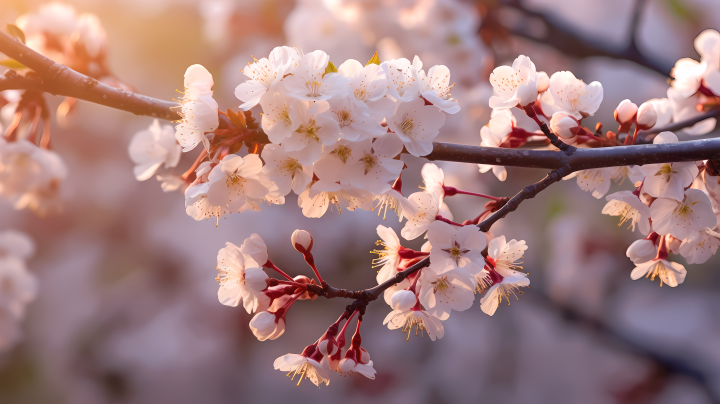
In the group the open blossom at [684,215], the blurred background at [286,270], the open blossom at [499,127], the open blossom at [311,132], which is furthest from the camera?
the blurred background at [286,270]

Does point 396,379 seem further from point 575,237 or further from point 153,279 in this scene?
point 153,279

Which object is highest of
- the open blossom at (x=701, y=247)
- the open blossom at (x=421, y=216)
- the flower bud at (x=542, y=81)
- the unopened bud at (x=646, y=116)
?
the flower bud at (x=542, y=81)

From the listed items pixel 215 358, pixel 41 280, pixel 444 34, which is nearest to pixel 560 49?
pixel 444 34

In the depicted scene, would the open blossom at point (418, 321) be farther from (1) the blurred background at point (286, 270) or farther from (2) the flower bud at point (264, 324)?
(1) the blurred background at point (286, 270)

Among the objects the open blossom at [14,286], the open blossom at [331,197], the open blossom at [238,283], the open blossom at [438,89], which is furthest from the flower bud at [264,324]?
the open blossom at [14,286]

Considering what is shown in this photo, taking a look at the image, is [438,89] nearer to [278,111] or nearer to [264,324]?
[278,111]

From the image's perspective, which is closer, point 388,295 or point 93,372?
point 388,295

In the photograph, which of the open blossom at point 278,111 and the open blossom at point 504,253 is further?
the open blossom at point 504,253
